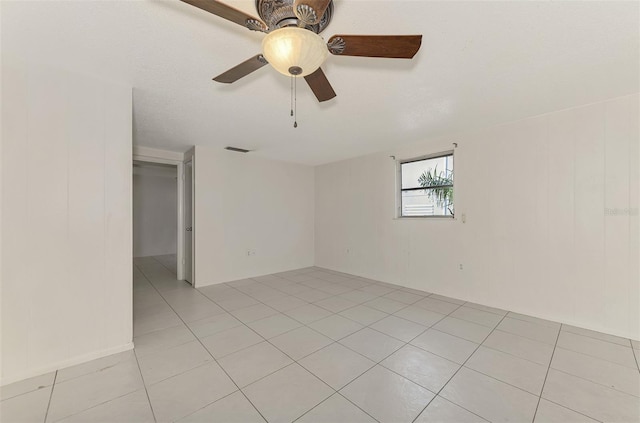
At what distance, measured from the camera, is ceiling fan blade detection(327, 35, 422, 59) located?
120cm

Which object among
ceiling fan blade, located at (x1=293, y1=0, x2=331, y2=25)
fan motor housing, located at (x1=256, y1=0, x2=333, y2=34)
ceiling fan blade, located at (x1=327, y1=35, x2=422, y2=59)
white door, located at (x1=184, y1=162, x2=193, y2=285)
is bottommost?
white door, located at (x1=184, y1=162, x2=193, y2=285)

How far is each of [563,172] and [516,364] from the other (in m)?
2.23

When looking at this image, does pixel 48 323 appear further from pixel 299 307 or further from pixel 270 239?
pixel 270 239

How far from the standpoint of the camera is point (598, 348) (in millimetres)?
2258

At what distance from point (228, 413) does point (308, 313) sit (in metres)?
1.59

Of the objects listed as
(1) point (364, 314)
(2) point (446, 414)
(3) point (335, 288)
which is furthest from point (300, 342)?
(3) point (335, 288)

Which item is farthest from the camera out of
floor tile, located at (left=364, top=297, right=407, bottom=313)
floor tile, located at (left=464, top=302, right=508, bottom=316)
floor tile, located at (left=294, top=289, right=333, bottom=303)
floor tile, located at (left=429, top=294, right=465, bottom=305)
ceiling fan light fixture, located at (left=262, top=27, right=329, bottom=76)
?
floor tile, located at (left=294, top=289, right=333, bottom=303)

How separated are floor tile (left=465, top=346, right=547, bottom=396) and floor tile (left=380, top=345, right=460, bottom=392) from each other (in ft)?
0.69

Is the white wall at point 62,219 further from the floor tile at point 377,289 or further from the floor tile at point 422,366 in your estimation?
the floor tile at point 377,289

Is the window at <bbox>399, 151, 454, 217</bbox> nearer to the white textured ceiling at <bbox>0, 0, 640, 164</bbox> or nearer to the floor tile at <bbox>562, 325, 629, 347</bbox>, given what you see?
the white textured ceiling at <bbox>0, 0, 640, 164</bbox>

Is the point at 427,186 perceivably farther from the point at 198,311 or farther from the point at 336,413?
the point at 198,311

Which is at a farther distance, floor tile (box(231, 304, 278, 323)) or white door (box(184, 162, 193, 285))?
white door (box(184, 162, 193, 285))

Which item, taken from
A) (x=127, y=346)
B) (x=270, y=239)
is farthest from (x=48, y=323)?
(x=270, y=239)

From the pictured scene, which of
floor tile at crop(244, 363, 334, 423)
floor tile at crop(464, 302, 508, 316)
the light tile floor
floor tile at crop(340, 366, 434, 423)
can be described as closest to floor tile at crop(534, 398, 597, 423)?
the light tile floor
